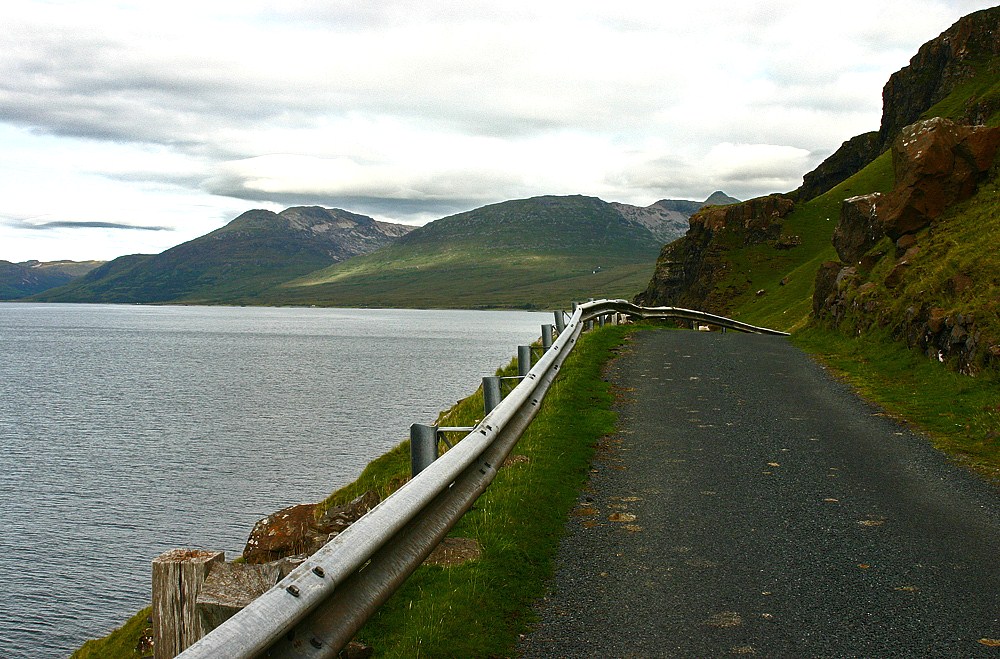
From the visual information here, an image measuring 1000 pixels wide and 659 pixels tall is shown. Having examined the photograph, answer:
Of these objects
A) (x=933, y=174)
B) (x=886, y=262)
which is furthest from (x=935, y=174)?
(x=886, y=262)

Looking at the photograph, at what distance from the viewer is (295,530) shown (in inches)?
364

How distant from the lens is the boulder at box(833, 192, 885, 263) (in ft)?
101

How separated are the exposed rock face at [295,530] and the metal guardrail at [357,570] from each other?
234 centimetres

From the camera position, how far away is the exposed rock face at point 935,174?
26312 mm

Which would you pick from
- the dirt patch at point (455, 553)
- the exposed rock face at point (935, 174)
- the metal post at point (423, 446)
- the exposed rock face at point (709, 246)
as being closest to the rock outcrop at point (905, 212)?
the exposed rock face at point (935, 174)

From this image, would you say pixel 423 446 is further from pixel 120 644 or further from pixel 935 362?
pixel 935 362

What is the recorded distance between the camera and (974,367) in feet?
49.4

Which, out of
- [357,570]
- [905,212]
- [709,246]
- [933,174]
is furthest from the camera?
[709,246]

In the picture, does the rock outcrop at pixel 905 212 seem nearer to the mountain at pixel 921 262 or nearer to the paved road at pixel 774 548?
the mountain at pixel 921 262

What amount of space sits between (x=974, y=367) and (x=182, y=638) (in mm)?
15030

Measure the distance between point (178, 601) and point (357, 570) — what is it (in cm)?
86

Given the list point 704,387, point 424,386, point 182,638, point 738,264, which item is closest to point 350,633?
point 182,638

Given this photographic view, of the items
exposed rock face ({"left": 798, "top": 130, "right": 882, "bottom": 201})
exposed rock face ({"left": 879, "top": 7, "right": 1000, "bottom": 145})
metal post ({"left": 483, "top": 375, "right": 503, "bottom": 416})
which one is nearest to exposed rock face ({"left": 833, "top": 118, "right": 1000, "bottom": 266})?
metal post ({"left": 483, "top": 375, "right": 503, "bottom": 416})

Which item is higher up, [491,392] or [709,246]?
[709,246]
